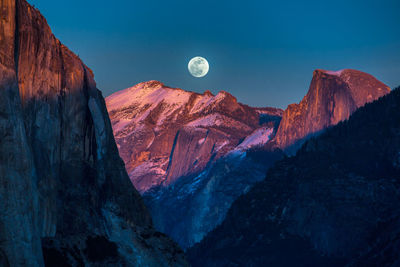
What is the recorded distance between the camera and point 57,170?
7700 cm

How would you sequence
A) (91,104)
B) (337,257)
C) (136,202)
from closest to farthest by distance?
(91,104)
(136,202)
(337,257)

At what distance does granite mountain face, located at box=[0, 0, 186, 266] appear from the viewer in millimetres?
53344

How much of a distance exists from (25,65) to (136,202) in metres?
38.8

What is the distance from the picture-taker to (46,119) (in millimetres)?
72125

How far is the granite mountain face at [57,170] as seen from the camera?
175ft

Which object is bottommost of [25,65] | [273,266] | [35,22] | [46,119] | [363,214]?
[273,266]

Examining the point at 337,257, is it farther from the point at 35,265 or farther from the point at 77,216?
the point at 35,265

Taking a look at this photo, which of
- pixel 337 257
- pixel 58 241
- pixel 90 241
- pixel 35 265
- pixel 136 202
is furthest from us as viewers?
pixel 337 257

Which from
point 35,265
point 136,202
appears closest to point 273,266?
Answer: point 136,202

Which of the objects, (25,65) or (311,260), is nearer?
(25,65)

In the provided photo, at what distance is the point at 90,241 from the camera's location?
78.2 meters

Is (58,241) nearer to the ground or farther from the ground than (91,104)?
nearer to the ground

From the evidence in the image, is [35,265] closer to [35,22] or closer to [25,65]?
[25,65]

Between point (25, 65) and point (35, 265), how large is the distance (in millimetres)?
22159
